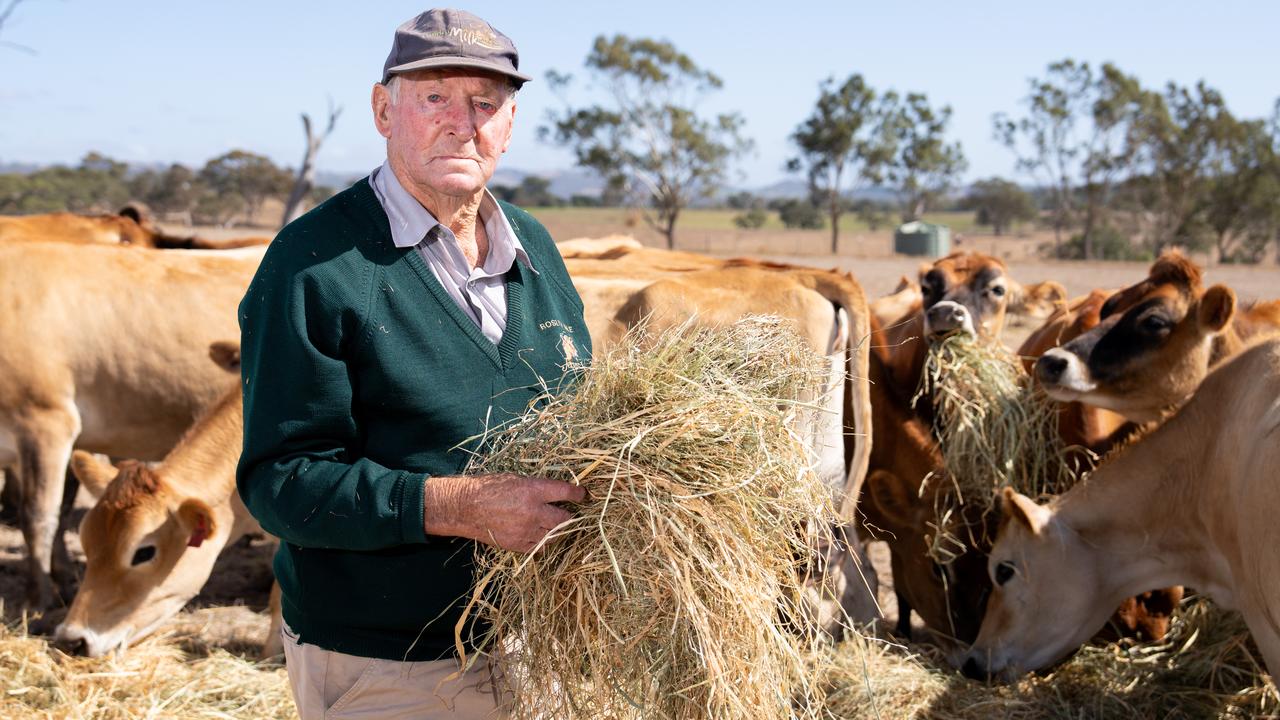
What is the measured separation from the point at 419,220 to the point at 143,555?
130 inches

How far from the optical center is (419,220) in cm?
242

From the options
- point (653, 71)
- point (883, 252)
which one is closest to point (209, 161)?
point (653, 71)

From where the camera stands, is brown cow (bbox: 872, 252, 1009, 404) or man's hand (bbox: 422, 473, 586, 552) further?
brown cow (bbox: 872, 252, 1009, 404)

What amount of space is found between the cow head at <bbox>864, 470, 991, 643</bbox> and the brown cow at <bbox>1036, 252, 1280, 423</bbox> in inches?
37.2

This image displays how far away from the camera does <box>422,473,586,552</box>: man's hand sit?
2117mm

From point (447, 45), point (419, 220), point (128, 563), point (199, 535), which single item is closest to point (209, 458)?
point (199, 535)

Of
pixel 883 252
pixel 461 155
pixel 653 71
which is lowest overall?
pixel 883 252

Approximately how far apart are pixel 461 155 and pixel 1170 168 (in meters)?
47.3

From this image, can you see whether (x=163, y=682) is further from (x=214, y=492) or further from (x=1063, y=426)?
(x=1063, y=426)

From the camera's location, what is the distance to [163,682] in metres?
4.74

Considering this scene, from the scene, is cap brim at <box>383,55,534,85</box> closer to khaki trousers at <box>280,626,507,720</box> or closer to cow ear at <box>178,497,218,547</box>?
khaki trousers at <box>280,626,507,720</box>

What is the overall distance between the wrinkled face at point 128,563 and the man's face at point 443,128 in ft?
9.94

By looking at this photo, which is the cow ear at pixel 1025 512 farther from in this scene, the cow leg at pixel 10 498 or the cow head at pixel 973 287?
the cow leg at pixel 10 498

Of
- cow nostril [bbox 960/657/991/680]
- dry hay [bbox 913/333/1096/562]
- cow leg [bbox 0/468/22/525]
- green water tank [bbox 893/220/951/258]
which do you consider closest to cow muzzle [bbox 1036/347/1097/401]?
dry hay [bbox 913/333/1096/562]
